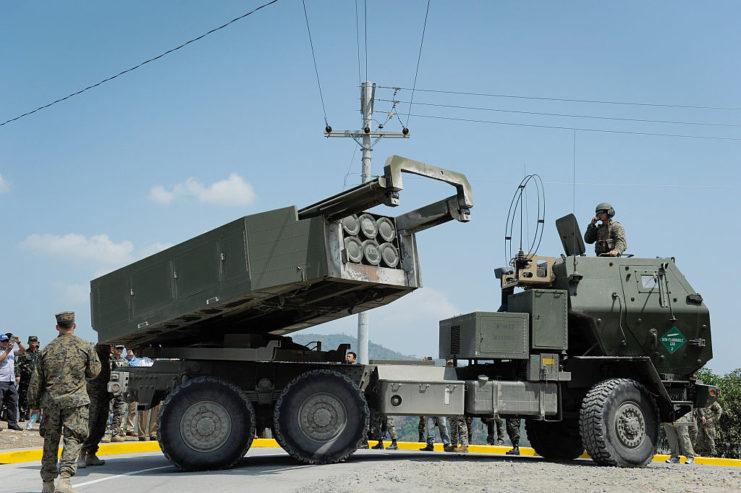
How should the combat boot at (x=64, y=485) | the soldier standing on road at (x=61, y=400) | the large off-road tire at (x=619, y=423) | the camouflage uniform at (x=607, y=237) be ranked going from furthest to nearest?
the camouflage uniform at (x=607, y=237), the large off-road tire at (x=619, y=423), the soldier standing on road at (x=61, y=400), the combat boot at (x=64, y=485)

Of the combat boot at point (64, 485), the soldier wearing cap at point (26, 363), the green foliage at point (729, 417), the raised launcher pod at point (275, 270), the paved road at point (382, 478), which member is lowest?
the green foliage at point (729, 417)

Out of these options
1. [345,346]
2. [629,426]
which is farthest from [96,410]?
[629,426]

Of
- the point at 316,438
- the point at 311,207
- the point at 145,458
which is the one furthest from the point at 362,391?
the point at 145,458

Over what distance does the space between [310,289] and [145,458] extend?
4.44 metres

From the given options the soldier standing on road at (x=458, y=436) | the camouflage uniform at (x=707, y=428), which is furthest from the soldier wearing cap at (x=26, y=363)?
the camouflage uniform at (x=707, y=428)

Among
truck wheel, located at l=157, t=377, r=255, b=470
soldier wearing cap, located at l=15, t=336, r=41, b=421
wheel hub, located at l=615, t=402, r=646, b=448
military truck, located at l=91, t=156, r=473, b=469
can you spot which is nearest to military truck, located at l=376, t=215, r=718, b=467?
wheel hub, located at l=615, t=402, r=646, b=448

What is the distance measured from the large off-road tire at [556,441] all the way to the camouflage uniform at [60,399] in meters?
7.11

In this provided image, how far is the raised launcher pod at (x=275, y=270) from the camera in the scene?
10070 millimetres

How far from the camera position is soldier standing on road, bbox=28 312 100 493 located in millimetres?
8328

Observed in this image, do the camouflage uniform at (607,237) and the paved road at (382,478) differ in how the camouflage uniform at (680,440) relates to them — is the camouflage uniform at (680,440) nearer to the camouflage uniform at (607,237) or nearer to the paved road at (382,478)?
the paved road at (382,478)

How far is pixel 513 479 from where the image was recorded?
916 cm

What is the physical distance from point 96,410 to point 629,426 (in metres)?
7.26

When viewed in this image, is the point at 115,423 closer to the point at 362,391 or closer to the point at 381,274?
the point at 362,391

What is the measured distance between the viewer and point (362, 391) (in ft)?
36.9
